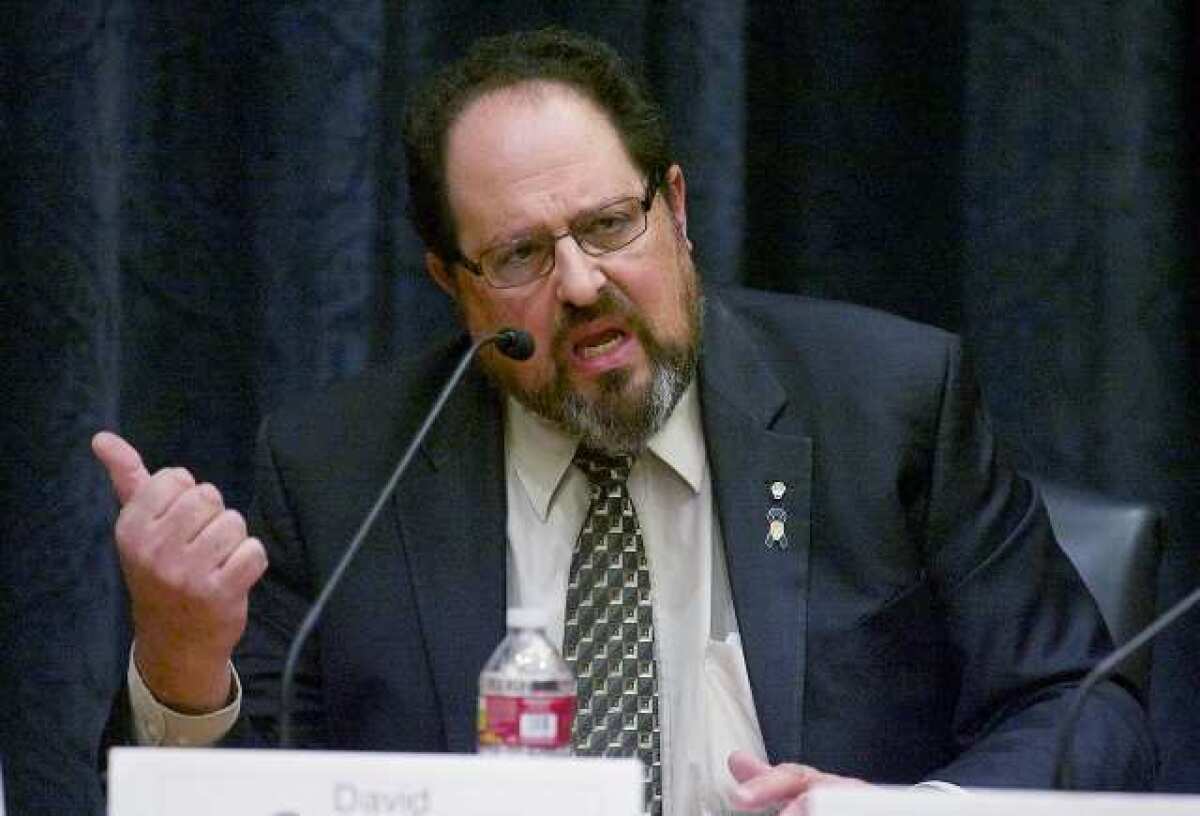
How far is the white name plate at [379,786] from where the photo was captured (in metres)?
1.33

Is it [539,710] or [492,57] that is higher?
[492,57]

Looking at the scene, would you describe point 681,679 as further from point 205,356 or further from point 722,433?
point 205,356

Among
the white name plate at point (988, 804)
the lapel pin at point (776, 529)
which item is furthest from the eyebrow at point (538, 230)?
the white name plate at point (988, 804)

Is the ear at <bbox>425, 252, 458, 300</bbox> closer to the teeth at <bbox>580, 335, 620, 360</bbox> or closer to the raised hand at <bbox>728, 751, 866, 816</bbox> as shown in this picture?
the teeth at <bbox>580, 335, 620, 360</bbox>

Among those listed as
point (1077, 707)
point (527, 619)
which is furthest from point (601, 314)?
point (1077, 707)

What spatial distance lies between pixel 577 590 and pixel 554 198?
17.1 inches

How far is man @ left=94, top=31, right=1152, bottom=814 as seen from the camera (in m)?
2.14

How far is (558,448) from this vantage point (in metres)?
2.29

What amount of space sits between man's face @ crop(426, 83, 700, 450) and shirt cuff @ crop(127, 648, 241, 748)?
0.54 metres

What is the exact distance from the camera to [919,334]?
2.36m

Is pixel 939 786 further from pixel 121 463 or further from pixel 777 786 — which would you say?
pixel 121 463

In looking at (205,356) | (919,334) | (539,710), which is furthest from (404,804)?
(205,356)

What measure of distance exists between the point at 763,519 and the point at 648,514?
5.2 inches

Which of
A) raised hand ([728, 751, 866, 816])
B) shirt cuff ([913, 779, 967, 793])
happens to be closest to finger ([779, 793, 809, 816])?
raised hand ([728, 751, 866, 816])
